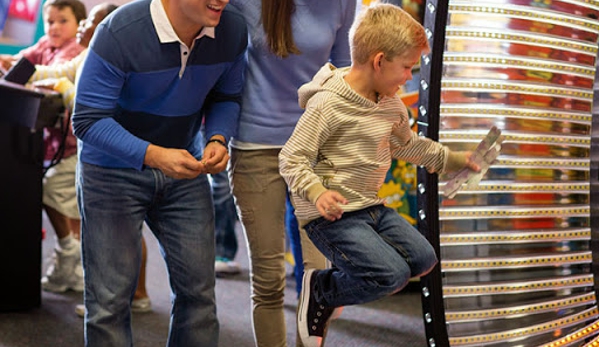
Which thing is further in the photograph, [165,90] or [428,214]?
[428,214]

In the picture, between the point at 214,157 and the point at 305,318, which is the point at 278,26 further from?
the point at 305,318

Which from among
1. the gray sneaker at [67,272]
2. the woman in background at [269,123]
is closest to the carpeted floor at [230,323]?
the gray sneaker at [67,272]

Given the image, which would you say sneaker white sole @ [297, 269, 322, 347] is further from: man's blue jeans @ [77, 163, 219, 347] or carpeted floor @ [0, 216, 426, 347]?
carpeted floor @ [0, 216, 426, 347]

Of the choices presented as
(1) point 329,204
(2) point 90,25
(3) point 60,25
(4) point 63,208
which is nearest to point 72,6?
(3) point 60,25

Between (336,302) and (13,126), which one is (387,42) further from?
(13,126)

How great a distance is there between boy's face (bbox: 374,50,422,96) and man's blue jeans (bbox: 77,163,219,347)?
1.89 ft

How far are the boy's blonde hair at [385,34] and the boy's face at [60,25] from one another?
222 cm

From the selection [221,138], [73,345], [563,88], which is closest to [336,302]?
[221,138]

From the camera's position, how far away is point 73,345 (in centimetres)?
287

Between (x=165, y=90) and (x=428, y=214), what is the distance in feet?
2.59

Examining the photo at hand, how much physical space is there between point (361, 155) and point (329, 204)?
8.3 inches

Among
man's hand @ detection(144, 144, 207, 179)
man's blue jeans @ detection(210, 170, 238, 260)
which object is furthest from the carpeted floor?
man's hand @ detection(144, 144, 207, 179)

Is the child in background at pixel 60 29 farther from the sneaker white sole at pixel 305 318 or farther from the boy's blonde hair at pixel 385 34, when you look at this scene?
the boy's blonde hair at pixel 385 34

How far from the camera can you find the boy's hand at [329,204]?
5.79 feet
